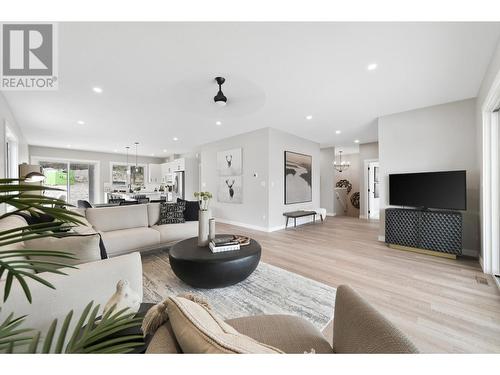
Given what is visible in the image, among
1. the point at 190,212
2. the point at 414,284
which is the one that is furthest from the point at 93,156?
the point at 414,284

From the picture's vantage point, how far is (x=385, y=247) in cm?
371

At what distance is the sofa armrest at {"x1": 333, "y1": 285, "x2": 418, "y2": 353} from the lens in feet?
2.17

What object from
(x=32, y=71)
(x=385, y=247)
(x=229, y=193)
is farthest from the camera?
(x=229, y=193)

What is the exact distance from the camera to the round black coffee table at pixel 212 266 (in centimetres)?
204

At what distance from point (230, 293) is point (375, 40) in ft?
9.36

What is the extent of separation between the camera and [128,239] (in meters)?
3.02

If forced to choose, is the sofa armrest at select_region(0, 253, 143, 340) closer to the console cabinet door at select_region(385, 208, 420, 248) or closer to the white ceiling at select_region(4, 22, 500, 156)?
the white ceiling at select_region(4, 22, 500, 156)

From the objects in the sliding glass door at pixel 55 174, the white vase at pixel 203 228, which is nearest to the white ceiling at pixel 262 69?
the white vase at pixel 203 228

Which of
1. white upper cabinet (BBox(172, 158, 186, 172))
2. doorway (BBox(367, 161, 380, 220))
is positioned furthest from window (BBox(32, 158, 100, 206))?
doorway (BBox(367, 161, 380, 220))

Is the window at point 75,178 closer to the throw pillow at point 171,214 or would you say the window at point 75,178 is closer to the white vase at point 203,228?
the throw pillow at point 171,214

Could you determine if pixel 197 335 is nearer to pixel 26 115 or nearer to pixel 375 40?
pixel 375 40

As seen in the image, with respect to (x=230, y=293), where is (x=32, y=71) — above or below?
above

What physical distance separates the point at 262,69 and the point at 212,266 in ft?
7.42
